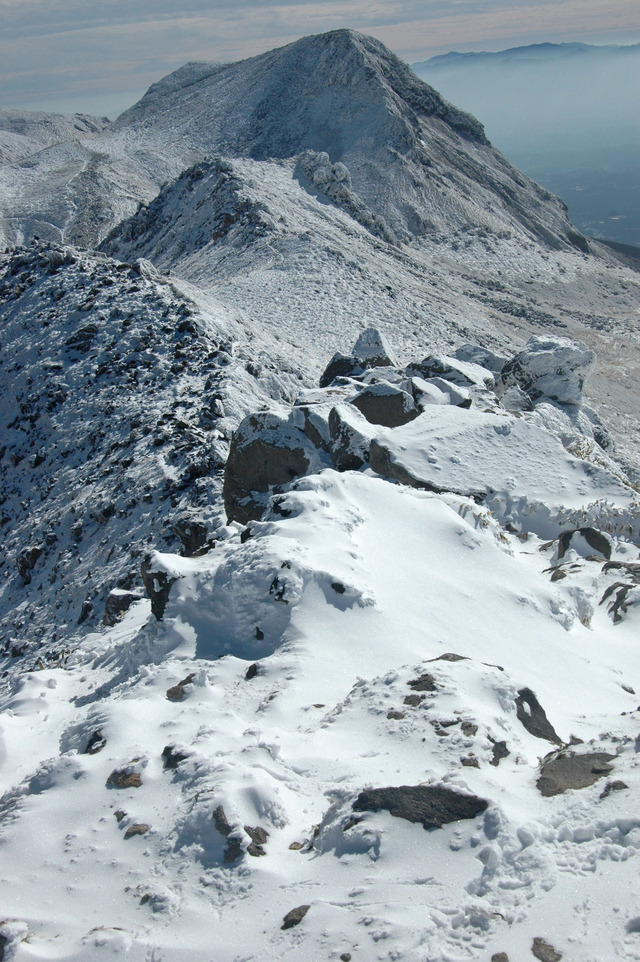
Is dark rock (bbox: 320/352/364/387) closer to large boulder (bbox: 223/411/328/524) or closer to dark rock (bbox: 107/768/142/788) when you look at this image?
large boulder (bbox: 223/411/328/524)

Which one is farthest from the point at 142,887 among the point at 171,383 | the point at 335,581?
the point at 171,383

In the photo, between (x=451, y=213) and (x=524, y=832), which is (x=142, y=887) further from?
(x=451, y=213)

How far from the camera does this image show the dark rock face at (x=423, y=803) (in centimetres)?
482

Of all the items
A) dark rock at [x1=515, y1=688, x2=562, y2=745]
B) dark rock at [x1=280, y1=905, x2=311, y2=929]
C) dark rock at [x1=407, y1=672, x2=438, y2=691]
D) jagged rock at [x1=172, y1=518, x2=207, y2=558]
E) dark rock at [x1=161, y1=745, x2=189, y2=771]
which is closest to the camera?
dark rock at [x1=280, y1=905, x2=311, y2=929]

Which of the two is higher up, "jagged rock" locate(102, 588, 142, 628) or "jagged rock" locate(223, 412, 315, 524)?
"jagged rock" locate(223, 412, 315, 524)

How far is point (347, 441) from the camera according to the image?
13227 mm

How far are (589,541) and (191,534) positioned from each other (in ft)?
25.4

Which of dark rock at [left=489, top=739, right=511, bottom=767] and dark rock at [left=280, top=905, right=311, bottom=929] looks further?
dark rock at [left=489, top=739, right=511, bottom=767]

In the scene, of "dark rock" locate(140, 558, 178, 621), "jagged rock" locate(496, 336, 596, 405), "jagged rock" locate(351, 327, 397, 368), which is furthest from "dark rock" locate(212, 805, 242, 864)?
"jagged rock" locate(496, 336, 596, 405)

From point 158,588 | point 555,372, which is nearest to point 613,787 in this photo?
point 158,588

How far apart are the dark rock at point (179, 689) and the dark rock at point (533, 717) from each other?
12.1 ft

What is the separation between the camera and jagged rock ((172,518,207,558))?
13.0 meters

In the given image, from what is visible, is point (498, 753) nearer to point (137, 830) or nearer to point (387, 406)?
point (137, 830)

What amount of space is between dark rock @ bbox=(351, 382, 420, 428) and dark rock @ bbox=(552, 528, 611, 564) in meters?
4.85
